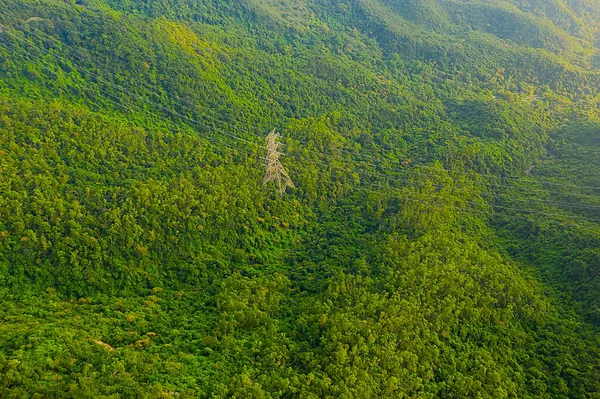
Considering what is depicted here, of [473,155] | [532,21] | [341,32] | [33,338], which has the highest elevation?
[532,21]

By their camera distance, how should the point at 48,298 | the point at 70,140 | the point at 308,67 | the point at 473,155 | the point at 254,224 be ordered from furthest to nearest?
the point at 308,67, the point at 473,155, the point at 254,224, the point at 70,140, the point at 48,298

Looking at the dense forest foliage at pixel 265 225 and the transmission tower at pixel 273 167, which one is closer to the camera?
the dense forest foliage at pixel 265 225

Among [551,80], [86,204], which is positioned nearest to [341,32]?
[551,80]

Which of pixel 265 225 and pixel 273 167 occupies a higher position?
pixel 273 167

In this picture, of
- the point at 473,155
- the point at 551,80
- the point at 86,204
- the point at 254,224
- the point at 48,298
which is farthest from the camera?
the point at 551,80

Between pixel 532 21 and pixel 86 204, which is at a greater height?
pixel 532 21

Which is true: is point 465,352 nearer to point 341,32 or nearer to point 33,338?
point 33,338

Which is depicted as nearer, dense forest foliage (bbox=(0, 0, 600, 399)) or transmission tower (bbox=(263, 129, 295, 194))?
dense forest foliage (bbox=(0, 0, 600, 399))

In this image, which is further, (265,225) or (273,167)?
(273,167)
